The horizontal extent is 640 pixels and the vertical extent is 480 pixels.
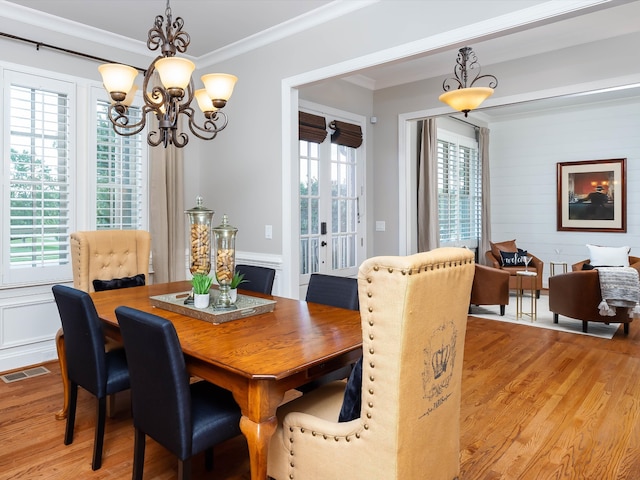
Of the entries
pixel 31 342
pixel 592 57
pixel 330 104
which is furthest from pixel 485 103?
pixel 31 342

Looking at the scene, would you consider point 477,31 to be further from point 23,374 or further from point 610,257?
point 610,257

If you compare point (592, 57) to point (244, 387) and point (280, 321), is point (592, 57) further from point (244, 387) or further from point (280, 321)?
point (244, 387)

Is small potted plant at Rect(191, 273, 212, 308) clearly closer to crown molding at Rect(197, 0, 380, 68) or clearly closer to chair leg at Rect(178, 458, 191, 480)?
chair leg at Rect(178, 458, 191, 480)

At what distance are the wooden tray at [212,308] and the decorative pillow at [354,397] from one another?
86 cm

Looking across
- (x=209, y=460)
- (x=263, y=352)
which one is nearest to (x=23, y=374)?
(x=209, y=460)

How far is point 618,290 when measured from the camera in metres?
4.36

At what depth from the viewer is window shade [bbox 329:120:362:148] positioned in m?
5.11

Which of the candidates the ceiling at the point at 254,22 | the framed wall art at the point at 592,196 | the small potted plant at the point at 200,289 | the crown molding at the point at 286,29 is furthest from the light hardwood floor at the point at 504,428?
the framed wall art at the point at 592,196

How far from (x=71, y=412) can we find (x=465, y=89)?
378cm

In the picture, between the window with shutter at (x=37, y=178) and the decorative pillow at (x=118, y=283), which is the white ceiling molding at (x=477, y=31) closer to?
the decorative pillow at (x=118, y=283)

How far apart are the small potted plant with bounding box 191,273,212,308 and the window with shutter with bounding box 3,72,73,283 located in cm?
220

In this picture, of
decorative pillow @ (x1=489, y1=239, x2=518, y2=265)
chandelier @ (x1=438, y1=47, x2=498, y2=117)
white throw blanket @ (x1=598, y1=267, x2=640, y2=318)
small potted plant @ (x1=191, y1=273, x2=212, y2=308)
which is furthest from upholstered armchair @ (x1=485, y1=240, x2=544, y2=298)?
small potted plant @ (x1=191, y1=273, x2=212, y2=308)

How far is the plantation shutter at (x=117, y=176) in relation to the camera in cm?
402

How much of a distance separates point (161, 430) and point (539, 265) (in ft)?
20.9
